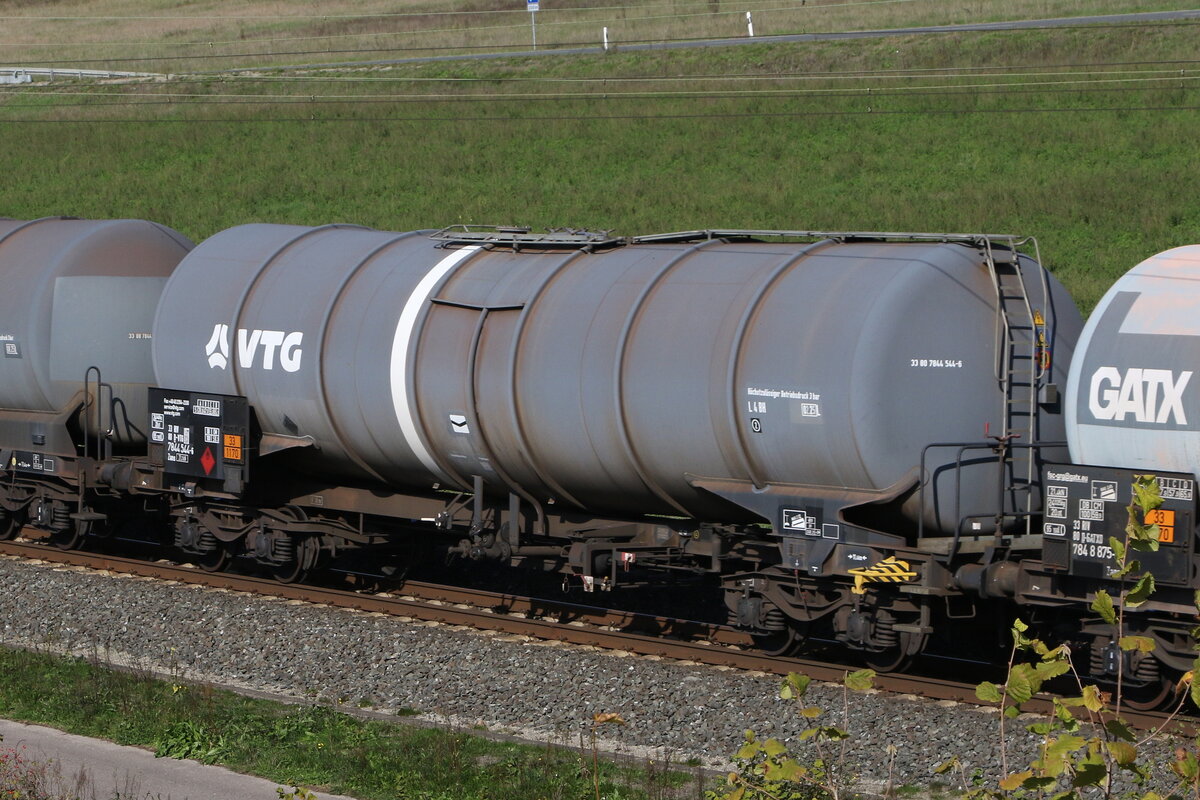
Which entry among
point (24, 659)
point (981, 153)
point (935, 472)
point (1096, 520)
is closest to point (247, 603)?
point (24, 659)

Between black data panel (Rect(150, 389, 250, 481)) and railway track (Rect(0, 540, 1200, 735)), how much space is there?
1.71 m

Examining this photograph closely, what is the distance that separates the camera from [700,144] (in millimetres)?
44969

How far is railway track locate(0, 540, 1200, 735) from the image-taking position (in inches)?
511

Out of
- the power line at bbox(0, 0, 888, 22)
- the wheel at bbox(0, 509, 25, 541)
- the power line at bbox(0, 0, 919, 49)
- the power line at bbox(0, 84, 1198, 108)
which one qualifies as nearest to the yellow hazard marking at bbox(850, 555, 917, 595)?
the wheel at bbox(0, 509, 25, 541)

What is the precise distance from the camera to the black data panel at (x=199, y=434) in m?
16.2

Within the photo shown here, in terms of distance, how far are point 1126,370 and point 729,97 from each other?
124 ft

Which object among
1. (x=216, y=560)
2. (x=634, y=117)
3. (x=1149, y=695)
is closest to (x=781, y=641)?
(x=1149, y=695)

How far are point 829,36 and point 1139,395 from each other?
1740 inches

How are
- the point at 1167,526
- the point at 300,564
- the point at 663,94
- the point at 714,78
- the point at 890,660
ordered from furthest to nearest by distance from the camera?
the point at 714,78
the point at 663,94
the point at 300,564
the point at 890,660
the point at 1167,526

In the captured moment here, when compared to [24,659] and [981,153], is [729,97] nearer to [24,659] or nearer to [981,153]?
[981,153]

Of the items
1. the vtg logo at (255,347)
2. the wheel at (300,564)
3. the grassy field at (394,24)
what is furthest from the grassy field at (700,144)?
the vtg logo at (255,347)

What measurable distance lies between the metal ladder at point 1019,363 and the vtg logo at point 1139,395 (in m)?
0.74

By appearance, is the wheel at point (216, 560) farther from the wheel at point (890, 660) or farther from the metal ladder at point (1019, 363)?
the metal ladder at point (1019, 363)

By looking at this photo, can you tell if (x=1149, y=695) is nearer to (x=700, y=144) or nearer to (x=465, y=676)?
(x=465, y=676)
